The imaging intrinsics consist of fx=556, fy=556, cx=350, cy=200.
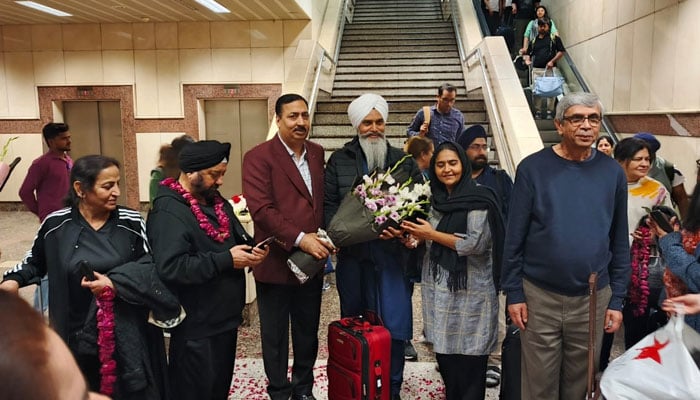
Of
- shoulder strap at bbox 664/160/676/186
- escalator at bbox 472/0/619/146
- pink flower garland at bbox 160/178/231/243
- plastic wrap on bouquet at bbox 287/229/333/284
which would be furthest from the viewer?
escalator at bbox 472/0/619/146

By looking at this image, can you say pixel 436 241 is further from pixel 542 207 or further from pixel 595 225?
pixel 595 225

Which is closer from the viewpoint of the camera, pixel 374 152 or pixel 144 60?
pixel 374 152

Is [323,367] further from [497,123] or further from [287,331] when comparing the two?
[497,123]

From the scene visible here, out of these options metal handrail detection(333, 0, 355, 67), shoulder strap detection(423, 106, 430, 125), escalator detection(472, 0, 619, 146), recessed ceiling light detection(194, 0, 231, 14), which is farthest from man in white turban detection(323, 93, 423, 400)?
metal handrail detection(333, 0, 355, 67)

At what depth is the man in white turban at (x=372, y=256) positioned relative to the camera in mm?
3365

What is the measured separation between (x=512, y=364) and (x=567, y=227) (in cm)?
91

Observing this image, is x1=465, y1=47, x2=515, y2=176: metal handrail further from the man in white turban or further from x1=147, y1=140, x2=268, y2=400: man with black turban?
x1=147, y1=140, x2=268, y2=400: man with black turban

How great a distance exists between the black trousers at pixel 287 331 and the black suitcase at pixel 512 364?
118cm

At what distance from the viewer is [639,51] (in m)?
8.80

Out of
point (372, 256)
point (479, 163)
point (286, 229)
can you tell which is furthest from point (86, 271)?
point (479, 163)

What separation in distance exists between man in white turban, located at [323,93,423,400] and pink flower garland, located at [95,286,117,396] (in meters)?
1.35

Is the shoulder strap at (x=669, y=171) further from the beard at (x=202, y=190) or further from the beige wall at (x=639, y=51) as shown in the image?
the beard at (x=202, y=190)

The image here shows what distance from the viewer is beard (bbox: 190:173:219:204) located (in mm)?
2900

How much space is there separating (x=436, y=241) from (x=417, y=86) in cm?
757
